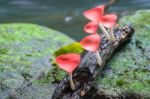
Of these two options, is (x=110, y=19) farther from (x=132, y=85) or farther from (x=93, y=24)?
(x=132, y=85)

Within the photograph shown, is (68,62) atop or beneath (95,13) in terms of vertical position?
beneath

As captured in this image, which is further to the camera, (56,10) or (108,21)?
(56,10)

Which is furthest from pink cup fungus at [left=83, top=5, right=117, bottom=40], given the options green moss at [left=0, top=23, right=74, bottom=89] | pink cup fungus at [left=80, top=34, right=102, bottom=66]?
green moss at [left=0, top=23, right=74, bottom=89]

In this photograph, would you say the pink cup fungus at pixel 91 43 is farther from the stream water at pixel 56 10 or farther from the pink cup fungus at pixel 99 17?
the stream water at pixel 56 10

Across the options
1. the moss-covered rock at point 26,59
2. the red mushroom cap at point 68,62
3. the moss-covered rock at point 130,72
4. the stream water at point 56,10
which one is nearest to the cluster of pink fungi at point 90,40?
the red mushroom cap at point 68,62

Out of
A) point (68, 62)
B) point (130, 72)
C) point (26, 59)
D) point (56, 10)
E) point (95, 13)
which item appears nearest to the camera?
point (68, 62)

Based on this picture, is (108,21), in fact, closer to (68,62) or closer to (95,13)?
(95,13)

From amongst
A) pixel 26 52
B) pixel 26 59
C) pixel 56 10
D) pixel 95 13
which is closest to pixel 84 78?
pixel 95 13
